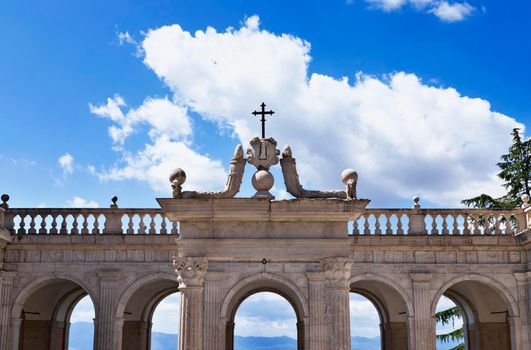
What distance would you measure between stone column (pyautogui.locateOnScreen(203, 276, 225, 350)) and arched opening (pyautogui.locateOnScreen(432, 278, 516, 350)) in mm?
12887

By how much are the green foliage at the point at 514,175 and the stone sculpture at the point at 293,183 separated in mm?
19027

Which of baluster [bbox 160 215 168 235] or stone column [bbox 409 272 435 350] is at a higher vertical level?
baluster [bbox 160 215 168 235]

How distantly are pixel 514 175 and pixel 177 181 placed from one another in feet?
70.1

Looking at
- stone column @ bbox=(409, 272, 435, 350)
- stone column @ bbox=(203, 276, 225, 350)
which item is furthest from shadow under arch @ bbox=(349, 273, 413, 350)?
stone column @ bbox=(203, 276, 225, 350)

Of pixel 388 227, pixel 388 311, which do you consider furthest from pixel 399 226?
pixel 388 311

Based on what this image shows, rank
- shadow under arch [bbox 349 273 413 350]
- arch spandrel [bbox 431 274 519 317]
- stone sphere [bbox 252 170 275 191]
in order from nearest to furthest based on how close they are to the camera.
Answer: stone sphere [bbox 252 170 275 191] < arch spandrel [bbox 431 274 519 317] < shadow under arch [bbox 349 273 413 350]

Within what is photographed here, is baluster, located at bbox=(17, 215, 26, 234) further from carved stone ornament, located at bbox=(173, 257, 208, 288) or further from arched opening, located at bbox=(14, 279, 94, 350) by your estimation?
carved stone ornament, located at bbox=(173, 257, 208, 288)

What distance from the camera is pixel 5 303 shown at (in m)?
23.3

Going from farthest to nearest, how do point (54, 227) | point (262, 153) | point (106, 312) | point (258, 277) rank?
1. point (54, 227)
2. point (106, 312)
3. point (258, 277)
4. point (262, 153)

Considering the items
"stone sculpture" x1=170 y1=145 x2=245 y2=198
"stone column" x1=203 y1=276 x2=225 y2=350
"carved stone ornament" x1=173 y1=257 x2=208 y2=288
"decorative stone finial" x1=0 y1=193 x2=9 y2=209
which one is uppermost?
"decorative stone finial" x1=0 y1=193 x2=9 y2=209

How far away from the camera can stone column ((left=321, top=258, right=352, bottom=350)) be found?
1445 cm

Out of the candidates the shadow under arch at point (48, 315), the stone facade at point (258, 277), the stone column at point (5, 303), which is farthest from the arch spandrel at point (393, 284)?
the stone column at point (5, 303)

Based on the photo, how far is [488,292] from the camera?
2573cm

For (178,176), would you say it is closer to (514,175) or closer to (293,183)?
(293,183)
